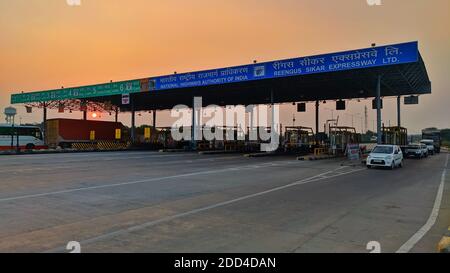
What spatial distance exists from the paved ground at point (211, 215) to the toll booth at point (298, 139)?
28747mm

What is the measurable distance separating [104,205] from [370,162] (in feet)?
55.3

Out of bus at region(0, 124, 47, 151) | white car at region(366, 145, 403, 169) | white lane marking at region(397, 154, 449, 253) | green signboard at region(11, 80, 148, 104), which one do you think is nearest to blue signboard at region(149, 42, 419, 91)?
green signboard at region(11, 80, 148, 104)

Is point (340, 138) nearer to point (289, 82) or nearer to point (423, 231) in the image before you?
point (289, 82)

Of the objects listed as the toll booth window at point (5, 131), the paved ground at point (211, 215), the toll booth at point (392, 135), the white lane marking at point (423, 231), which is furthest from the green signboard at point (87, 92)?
the white lane marking at point (423, 231)

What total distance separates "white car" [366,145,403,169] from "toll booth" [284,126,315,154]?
1875 centimetres

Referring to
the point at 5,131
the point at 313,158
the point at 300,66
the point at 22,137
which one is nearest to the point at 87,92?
the point at 22,137

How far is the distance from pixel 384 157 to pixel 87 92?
32396mm

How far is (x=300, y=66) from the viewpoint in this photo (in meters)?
28.7

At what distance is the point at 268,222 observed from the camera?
24.6 ft

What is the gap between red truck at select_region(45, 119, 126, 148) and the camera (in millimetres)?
43406

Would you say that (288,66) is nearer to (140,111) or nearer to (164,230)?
(164,230)

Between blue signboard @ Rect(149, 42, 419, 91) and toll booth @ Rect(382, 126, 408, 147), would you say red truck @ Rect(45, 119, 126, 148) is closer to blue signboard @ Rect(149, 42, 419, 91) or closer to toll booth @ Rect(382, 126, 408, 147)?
blue signboard @ Rect(149, 42, 419, 91)

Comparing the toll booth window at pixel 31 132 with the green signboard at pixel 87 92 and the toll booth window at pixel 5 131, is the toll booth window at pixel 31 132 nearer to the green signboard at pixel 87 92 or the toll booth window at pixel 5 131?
the toll booth window at pixel 5 131
